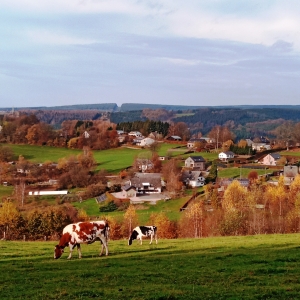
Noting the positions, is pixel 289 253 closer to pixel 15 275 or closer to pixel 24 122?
pixel 15 275

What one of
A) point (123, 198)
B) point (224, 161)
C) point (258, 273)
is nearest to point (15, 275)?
point (258, 273)

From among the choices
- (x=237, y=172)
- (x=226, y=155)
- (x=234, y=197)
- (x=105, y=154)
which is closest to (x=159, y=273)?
(x=234, y=197)

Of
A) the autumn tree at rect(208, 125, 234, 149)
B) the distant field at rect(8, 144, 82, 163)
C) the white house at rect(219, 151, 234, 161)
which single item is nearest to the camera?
the white house at rect(219, 151, 234, 161)

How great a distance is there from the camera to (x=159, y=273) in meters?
13.9

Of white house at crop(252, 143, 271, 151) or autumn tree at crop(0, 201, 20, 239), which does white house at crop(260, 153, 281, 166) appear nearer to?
white house at crop(252, 143, 271, 151)

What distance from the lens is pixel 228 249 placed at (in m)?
19.3

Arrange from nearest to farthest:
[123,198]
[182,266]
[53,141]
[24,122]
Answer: [182,266] < [123,198] < [53,141] < [24,122]

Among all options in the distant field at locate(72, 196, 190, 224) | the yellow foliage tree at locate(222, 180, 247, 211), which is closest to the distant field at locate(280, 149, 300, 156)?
the distant field at locate(72, 196, 190, 224)

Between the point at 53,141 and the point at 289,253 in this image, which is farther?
the point at 53,141

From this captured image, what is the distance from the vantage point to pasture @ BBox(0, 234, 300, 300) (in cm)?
1106

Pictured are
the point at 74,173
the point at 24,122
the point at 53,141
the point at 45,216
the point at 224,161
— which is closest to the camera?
the point at 45,216

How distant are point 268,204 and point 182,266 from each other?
1798 inches

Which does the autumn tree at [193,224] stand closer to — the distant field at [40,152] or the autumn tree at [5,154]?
the distant field at [40,152]

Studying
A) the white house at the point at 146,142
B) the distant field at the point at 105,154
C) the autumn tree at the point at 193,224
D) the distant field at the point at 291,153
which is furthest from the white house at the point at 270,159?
the autumn tree at the point at 193,224
